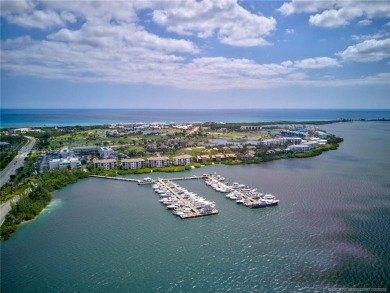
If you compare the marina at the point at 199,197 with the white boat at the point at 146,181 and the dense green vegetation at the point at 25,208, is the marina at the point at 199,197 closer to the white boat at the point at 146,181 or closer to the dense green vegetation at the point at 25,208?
the white boat at the point at 146,181

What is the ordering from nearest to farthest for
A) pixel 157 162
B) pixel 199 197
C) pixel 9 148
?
pixel 199 197 < pixel 157 162 < pixel 9 148

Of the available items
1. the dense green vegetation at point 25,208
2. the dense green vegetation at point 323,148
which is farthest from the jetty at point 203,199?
the dense green vegetation at point 323,148

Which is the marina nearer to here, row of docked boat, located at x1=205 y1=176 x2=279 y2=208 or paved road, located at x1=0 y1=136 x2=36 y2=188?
row of docked boat, located at x1=205 y1=176 x2=279 y2=208

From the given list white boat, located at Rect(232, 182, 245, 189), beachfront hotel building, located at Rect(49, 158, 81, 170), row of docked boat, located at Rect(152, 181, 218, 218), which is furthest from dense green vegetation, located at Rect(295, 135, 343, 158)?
beachfront hotel building, located at Rect(49, 158, 81, 170)

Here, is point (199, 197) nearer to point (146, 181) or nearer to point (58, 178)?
point (146, 181)

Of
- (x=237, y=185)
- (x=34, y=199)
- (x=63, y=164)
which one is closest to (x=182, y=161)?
(x=237, y=185)

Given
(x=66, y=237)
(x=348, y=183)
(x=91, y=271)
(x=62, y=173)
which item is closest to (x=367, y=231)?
(x=348, y=183)
